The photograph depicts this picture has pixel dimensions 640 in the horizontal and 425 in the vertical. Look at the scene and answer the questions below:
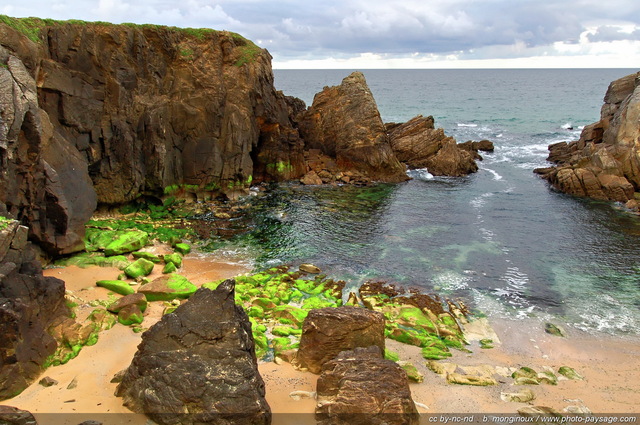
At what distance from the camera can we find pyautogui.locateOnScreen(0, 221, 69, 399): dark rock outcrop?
49.8 ft

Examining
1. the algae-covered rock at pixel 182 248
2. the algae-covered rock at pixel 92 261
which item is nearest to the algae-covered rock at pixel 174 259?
the algae-covered rock at pixel 182 248

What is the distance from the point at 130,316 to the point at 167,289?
3.09m

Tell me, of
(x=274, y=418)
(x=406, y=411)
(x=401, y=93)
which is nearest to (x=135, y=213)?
(x=274, y=418)

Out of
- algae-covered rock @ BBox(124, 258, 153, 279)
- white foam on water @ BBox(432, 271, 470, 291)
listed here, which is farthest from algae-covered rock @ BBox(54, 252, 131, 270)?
white foam on water @ BBox(432, 271, 470, 291)

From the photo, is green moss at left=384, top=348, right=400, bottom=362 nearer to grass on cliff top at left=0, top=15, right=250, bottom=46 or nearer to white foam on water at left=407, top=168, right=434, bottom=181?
grass on cliff top at left=0, top=15, right=250, bottom=46

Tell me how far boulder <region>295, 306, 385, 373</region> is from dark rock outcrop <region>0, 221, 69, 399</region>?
340 inches

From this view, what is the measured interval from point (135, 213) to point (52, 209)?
1150cm

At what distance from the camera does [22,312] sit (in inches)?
643

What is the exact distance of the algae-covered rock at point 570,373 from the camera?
18688mm

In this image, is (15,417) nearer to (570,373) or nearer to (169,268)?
(169,268)

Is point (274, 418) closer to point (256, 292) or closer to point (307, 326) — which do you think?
point (307, 326)

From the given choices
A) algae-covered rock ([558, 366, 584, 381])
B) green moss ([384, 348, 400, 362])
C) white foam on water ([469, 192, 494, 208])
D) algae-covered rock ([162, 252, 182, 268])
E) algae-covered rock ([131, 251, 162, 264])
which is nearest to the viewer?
algae-covered rock ([558, 366, 584, 381])

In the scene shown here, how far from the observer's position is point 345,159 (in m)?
54.0

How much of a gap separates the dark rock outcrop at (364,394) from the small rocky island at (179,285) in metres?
0.05
